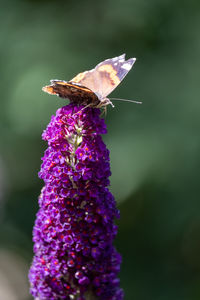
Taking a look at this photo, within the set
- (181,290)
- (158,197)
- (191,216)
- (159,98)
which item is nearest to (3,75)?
(159,98)

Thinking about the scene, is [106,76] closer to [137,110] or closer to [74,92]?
[74,92]

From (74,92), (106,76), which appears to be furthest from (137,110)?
(74,92)

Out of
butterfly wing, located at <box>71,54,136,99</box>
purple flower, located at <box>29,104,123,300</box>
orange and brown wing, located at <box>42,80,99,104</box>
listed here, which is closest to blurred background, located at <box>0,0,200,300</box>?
butterfly wing, located at <box>71,54,136,99</box>

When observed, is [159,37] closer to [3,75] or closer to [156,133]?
[156,133]

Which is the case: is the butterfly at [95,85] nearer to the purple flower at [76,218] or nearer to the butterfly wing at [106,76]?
the butterfly wing at [106,76]

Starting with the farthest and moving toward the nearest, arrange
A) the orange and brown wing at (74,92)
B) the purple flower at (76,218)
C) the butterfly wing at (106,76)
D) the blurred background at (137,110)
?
the blurred background at (137,110) < the butterfly wing at (106,76) < the orange and brown wing at (74,92) < the purple flower at (76,218)

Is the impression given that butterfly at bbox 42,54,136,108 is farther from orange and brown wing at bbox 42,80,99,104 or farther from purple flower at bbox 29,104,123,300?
purple flower at bbox 29,104,123,300

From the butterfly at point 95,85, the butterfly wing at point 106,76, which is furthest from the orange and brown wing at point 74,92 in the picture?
the butterfly wing at point 106,76
